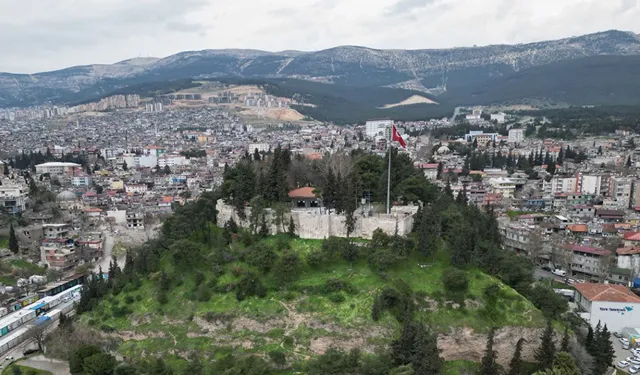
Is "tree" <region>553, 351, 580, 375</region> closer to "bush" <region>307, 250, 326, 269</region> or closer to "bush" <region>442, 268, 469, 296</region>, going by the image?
"bush" <region>442, 268, 469, 296</region>

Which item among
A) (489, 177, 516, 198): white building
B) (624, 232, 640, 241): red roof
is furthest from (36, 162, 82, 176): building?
(624, 232, 640, 241): red roof

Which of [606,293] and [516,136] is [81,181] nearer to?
[606,293]

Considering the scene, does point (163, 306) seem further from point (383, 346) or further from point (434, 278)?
point (434, 278)

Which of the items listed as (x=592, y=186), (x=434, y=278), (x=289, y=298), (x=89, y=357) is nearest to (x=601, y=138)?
(x=592, y=186)

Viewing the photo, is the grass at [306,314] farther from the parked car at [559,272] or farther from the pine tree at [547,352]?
the parked car at [559,272]

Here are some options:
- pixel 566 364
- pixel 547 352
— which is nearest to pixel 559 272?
pixel 547 352

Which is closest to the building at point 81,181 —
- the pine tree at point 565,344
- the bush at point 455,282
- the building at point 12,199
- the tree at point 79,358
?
the building at point 12,199
